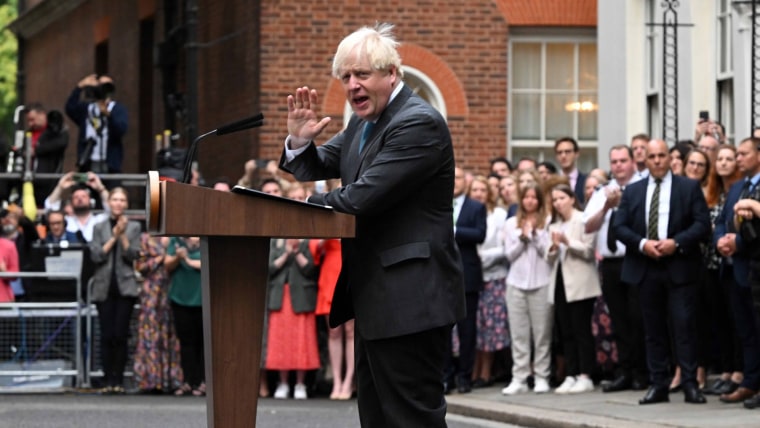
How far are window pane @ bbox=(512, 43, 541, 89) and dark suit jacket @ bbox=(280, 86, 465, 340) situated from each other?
17303 mm

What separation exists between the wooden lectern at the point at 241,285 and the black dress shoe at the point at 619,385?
8.44 metres

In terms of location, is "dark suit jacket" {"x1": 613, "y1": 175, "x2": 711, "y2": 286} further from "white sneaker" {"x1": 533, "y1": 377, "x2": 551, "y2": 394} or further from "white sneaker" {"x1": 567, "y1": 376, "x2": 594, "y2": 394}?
"white sneaker" {"x1": 533, "y1": 377, "x2": 551, "y2": 394}

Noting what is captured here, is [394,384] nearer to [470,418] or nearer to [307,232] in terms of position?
[307,232]

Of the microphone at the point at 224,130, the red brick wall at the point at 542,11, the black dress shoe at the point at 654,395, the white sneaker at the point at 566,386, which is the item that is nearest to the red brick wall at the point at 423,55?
the red brick wall at the point at 542,11

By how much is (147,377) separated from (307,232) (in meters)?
10.7

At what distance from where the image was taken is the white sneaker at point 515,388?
1509 centimetres

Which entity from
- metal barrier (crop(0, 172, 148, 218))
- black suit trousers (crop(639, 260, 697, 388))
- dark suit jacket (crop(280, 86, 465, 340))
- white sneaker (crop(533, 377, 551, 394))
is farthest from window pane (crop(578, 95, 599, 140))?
dark suit jacket (crop(280, 86, 465, 340))

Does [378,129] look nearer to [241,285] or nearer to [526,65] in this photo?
[241,285]

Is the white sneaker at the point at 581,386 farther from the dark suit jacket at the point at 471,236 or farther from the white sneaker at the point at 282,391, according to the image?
the white sneaker at the point at 282,391

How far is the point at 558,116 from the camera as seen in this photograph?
23906 mm

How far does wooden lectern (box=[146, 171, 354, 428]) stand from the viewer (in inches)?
242

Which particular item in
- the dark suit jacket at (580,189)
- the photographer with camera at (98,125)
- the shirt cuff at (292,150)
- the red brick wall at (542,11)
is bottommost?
the shirt cuff at (292,150)

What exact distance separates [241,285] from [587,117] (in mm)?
17905

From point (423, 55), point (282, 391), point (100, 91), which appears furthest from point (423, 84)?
point (282, 391)
